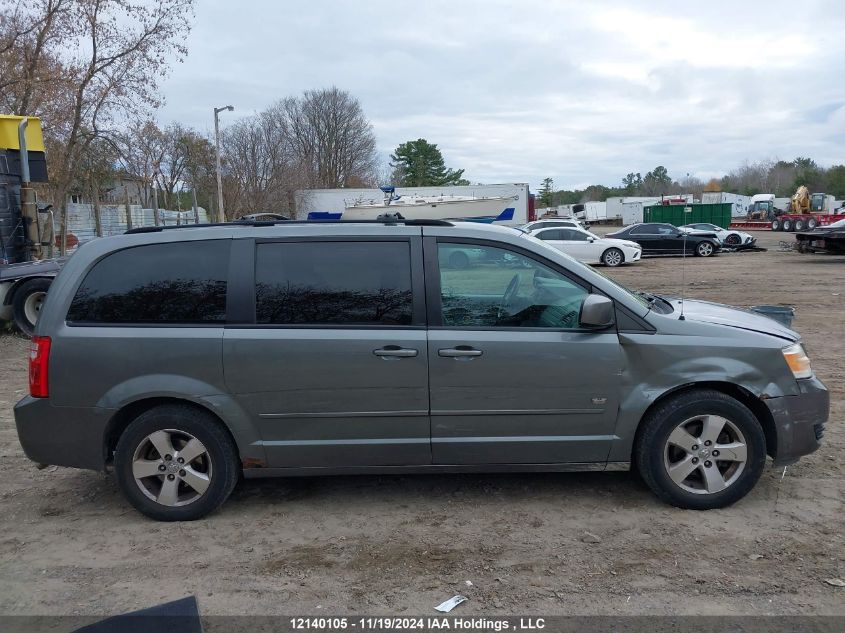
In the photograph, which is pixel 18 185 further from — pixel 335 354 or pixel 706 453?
pixel 706 453

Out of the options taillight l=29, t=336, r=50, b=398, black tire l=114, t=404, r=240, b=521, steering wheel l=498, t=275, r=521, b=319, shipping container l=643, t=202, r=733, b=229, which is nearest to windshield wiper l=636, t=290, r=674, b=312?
steering wheel l=498, t=275, r=521, b=319

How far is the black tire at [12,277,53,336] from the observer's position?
34.2 feet

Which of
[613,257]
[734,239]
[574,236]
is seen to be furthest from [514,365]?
[734,239]

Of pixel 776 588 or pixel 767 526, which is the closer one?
pixel 776 588

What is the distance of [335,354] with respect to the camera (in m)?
3.97

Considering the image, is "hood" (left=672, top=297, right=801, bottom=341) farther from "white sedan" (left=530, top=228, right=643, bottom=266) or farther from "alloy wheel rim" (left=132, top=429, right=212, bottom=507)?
Result: "white sedan" (left=530, top=228, right=643, bottom=266)

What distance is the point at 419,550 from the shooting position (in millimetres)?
3727

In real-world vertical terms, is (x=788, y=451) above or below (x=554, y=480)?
above

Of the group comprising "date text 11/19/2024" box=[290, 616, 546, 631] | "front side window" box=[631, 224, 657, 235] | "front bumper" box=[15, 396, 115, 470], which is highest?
"front side window" box=[631, 224, 657, 235]

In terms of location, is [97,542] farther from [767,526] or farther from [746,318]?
[746,318]

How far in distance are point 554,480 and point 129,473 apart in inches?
109

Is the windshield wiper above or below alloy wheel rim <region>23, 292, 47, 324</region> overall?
above

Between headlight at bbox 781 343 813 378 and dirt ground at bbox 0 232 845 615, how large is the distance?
32.5 inches

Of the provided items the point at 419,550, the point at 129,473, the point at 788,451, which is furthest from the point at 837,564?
the point at 129,473
